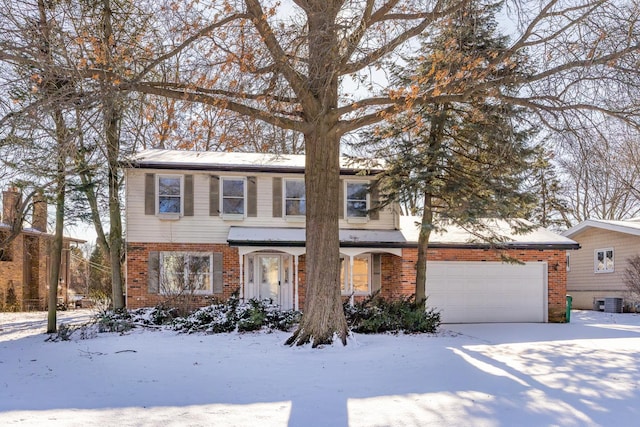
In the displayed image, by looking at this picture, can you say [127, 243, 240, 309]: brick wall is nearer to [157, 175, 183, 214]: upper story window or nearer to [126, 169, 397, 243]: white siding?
[126, 169, 397, 243]: white siding

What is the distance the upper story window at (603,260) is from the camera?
2152cm

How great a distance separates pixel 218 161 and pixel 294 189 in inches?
104

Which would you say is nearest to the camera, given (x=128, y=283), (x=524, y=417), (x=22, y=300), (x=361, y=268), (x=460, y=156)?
(x=524, y=417)

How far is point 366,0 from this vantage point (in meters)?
9.46

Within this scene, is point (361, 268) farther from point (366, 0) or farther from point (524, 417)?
point (524, 417)

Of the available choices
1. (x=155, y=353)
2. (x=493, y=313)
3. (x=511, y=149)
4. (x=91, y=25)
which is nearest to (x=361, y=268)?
(x=493, y=313)

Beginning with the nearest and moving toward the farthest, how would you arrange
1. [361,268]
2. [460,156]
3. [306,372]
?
[306,372] < [460,156] < [361,268]

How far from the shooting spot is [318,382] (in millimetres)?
7195

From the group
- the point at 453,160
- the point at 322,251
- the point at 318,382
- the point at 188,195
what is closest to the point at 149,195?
the point at 188,195

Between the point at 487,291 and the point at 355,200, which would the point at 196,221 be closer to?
the point at 355,200

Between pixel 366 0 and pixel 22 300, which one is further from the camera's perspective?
pixel 22 300

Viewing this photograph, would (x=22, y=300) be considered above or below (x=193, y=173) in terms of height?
below

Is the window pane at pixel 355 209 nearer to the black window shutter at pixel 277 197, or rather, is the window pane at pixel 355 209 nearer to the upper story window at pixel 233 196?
the black window shutter at pixel 277 197

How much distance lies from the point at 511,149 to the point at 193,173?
9807 millimetres
